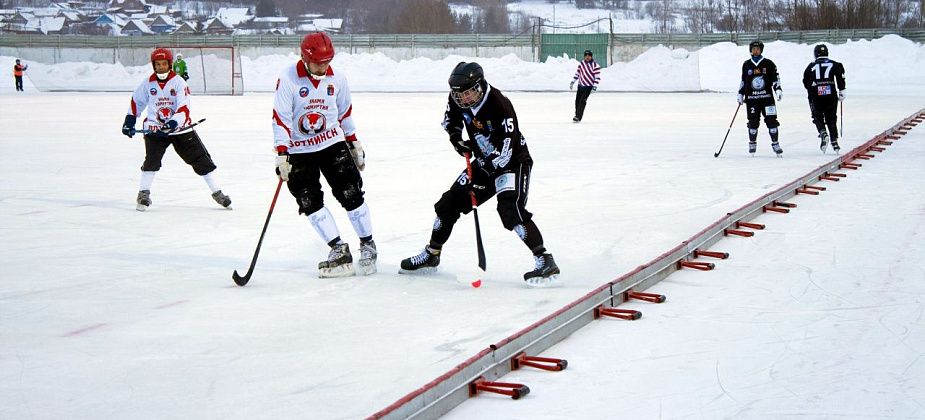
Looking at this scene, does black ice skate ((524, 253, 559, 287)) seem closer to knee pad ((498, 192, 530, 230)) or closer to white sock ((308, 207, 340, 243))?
knee pad ((498, 192, 530, 230))

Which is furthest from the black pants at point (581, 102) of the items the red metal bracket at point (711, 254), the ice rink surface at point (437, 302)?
the red metal bracket at point (711, 254)

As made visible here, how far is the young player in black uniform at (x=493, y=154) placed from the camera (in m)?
5.92

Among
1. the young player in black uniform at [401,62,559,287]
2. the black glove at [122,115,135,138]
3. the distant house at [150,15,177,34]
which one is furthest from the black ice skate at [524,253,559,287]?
the distant house at [150,15,177,34]

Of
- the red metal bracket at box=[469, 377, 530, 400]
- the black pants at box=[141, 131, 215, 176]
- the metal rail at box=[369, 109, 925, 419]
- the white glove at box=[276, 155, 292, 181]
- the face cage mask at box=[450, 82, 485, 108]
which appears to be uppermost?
the face cage mask at box=[450, 82, 485, 108]

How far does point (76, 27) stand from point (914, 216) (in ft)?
367

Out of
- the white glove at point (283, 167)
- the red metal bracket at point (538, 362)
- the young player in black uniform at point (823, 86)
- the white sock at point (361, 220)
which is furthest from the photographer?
the young player in black uniform at point (823, 86)

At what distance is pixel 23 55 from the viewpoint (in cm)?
4950

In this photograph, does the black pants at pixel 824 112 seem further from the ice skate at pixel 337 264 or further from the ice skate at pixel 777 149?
the ice skate at pixel 337 264

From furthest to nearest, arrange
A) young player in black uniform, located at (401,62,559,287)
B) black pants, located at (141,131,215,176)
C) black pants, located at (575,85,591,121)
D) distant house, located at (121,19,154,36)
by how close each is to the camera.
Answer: distant house, located at (121,19,154,36), black pants, located at (575,85,591,121), black pants, located at (141,131,215,176), young player in black uniform, located at (401,62,559,287)

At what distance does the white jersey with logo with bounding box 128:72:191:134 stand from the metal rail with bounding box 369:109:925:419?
16.5 ft

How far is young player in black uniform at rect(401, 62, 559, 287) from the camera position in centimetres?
592

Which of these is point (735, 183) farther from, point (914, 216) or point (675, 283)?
point (675, 283)

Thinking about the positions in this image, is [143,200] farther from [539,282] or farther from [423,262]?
[539,282]

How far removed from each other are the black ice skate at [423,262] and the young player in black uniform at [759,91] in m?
8.39
